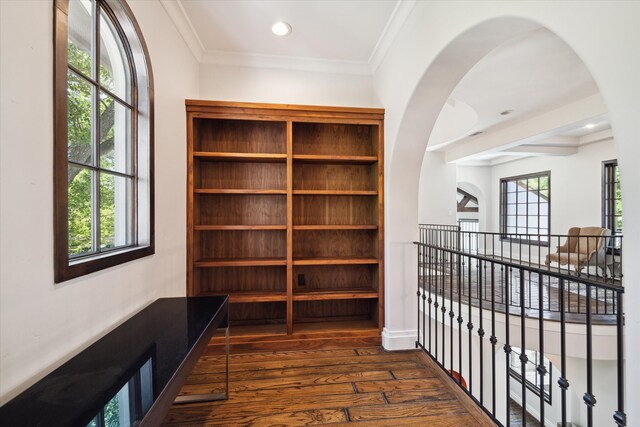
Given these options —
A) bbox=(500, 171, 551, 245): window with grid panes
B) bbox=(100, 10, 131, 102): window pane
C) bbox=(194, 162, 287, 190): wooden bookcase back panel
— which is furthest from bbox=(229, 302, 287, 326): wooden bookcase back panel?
bbox=(500, 171, 551, 245): window with grid panes

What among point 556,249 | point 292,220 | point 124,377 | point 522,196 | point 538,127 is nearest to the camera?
point 124,377

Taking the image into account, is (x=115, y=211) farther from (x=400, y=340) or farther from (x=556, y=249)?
(x=556, y=249)

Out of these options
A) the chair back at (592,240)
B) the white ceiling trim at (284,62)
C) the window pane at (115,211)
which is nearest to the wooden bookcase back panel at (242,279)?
the window pane at (115,211)

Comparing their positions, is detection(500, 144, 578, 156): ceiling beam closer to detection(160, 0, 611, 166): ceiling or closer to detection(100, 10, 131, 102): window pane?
detection(160, 0, 611, 166): ceiling

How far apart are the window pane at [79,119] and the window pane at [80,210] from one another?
7cm

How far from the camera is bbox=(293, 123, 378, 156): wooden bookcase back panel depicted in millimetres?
2996

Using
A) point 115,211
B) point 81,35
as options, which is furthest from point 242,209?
point 81,35

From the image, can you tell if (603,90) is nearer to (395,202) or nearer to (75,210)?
(395,202)

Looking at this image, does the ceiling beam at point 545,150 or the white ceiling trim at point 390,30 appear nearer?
the white ceiling trim at point 390,30

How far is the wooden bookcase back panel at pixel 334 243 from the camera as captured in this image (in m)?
3.02

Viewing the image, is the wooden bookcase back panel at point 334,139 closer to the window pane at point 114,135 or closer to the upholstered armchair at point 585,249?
the window pane at point 114,135

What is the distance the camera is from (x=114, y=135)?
171cm

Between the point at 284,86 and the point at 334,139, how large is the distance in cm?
74

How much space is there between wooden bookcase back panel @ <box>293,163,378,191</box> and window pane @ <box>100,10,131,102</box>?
156 cm
